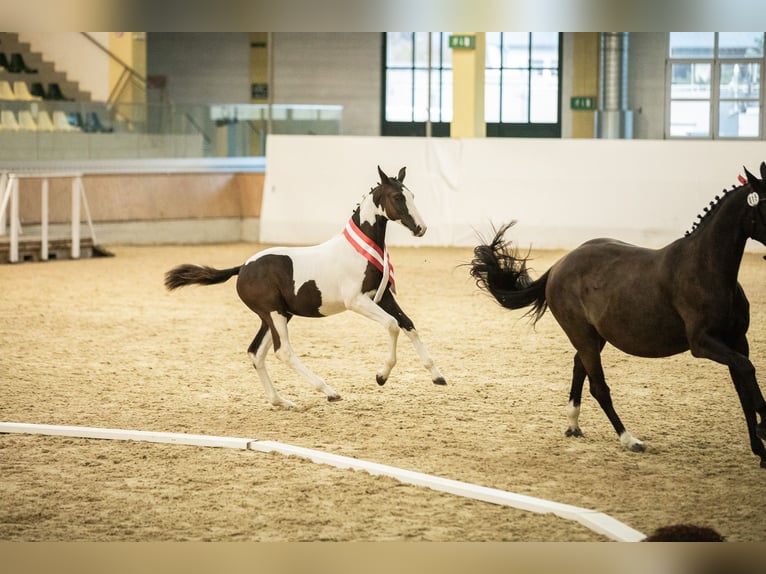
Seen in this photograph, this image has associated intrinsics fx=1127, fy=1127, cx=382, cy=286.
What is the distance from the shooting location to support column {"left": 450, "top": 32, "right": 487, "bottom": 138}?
21.0 meters

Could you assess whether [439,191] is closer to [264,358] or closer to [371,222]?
[371,222]

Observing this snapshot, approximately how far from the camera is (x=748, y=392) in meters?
5.31

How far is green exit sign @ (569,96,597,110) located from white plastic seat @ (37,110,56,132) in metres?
14.2

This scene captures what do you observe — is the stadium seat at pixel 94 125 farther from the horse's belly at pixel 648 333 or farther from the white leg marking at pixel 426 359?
the horse's belly at pixel 648 333

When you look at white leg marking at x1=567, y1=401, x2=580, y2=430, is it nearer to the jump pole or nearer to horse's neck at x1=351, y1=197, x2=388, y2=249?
the jump pole

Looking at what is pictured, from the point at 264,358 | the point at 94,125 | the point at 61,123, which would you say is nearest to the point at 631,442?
→ the point at 264,358

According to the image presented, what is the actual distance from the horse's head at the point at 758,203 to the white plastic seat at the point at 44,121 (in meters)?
14.9

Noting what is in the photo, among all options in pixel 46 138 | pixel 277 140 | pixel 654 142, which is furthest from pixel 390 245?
pixel 46 138

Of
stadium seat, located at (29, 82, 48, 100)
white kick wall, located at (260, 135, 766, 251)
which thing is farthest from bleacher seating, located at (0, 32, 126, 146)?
white kick wall, located at (260, 135, 766, 251)

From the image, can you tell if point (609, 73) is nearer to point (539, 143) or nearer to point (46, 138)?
point (539, 143)

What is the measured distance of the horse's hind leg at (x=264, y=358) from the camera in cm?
707

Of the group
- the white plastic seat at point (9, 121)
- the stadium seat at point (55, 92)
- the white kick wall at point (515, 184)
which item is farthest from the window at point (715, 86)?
the white plastic seat at point (9, 121)

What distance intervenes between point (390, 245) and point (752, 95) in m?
10.0

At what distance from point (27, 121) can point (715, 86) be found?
13811 mm
